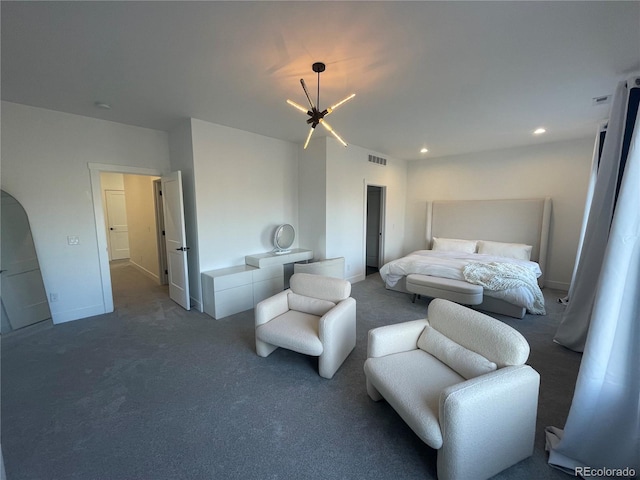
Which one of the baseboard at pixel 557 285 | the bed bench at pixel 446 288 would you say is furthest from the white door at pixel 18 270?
the baseboard at pixel 557 285

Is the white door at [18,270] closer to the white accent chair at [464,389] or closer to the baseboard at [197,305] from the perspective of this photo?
the baseboard at [197,305]

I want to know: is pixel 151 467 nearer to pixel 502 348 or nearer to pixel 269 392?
pixel 269 392

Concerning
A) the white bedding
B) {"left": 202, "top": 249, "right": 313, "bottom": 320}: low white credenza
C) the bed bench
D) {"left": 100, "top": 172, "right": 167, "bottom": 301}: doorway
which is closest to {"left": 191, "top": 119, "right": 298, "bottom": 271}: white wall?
{"left": 202, "top": 249, "right": 313, "bottom": 320}: low white credenza

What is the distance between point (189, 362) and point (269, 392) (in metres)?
0.96

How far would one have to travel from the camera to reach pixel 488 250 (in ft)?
16.4

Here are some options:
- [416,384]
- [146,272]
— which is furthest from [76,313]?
[416,384]

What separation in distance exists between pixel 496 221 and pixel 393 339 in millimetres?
4614

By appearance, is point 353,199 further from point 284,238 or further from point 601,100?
point 601,100

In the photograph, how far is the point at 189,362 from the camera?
2.54m

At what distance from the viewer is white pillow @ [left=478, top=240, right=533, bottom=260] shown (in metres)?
4.67

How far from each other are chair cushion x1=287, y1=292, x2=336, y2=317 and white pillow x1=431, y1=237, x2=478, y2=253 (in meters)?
3.70

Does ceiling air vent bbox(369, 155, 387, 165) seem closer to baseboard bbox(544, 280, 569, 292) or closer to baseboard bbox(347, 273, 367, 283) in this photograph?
baseboard bbox(347, 273, 367, 283)

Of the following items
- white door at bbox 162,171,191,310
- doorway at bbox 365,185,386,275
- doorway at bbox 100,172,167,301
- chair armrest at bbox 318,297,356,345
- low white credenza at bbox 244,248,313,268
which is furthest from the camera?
doorway at bbox 365,185,386,275

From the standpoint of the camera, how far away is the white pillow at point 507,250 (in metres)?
4.67
